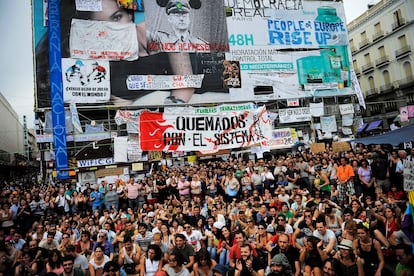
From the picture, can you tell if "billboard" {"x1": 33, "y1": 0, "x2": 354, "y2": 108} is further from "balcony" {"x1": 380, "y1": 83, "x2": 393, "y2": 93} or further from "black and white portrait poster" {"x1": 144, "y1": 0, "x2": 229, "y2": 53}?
"balcony" {"x1": 380, "y1": 83, "x2": 393, "y2": 93}

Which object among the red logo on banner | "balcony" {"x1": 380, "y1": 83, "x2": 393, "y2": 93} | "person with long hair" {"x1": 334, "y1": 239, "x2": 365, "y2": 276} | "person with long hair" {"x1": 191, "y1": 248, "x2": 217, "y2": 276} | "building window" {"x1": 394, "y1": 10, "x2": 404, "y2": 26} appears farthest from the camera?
"balcony" {"x1": 380, "y1": 83, "x2": 393, "y2": 93}

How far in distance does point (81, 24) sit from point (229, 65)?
7402 millimetres

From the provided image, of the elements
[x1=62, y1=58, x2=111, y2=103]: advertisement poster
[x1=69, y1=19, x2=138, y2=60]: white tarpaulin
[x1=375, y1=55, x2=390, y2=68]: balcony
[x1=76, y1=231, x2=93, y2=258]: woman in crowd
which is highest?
[x1=375, y1=55, x2=390, y2=68]: balcony

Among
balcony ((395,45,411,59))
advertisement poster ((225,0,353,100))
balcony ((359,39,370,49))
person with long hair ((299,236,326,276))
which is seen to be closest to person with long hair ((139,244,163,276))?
person with long hair ((299,236,326,276))

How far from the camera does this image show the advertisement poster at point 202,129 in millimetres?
9742

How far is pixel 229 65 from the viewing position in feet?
56.2

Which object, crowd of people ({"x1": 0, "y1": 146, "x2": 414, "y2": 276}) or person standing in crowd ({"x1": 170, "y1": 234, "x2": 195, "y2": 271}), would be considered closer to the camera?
crowd of people ({"x1": 0, "y1": 146, "x2": 414, "y2": 276})

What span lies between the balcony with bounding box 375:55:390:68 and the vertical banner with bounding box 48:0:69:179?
27.5m

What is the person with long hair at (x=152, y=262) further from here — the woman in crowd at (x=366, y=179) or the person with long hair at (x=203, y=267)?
the woman in crowd at (x=366, y=179)

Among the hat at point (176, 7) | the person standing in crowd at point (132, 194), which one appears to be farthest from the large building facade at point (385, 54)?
the person standing in crowd at point (132, 194)

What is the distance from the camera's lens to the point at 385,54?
29.9 metres

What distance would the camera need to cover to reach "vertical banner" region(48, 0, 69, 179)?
13508mm

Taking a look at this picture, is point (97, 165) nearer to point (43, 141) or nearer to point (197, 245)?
point (43, 141)

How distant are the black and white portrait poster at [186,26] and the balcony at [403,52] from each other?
18.8 m
